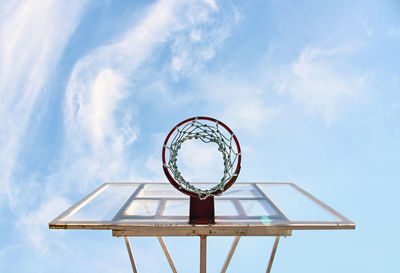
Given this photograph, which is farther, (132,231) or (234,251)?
(234,251)

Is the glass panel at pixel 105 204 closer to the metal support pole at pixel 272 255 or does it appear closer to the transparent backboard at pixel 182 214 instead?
the transparent backboard at pixel 182 214

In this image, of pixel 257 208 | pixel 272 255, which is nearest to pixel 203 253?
pixel 257 208

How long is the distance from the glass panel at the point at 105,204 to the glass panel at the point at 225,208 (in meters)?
1.44

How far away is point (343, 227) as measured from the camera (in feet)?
9.69

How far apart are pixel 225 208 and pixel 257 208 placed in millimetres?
475

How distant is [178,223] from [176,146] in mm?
979

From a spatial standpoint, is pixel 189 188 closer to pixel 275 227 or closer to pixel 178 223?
pixel 178 223

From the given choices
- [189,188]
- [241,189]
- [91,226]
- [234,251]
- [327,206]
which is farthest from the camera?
[241,189]

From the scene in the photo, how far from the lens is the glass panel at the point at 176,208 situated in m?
3.33

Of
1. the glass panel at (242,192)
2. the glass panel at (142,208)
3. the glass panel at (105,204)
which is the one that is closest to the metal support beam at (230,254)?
the glass panel at (242,192)

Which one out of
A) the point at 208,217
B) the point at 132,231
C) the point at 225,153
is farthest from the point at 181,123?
the point at 132,231

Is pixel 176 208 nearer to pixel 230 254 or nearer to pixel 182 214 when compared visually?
pixel 182 214

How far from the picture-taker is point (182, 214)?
3.29 metres

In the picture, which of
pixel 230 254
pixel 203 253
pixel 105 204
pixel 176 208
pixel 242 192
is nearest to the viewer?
pixel 203 253
